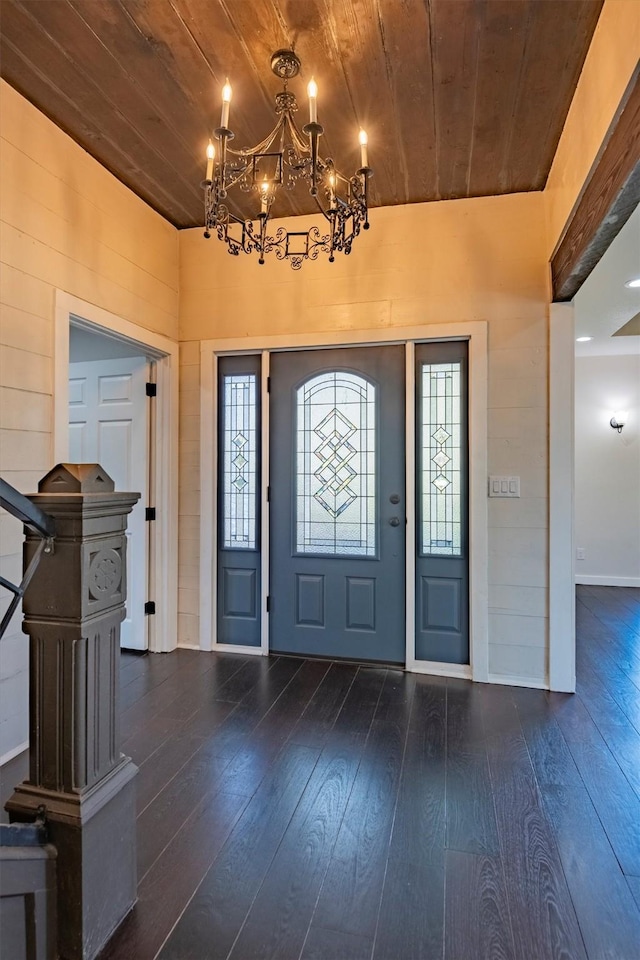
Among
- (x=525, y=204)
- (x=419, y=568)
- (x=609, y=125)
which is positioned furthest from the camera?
(x=419, y=568)

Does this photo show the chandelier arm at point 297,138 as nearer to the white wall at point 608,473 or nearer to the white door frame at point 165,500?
the white door frame at point 165,500

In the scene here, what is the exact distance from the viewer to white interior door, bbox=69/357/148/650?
11.1ft

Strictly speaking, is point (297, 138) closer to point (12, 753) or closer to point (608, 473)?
point (12, 753)

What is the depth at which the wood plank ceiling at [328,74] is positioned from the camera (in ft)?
5.93

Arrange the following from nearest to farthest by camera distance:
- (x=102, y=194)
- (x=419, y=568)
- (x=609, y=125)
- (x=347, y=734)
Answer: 1. (x=609, y=125)
2. (x=347, y=734)
3. (x=102, y=194)
4. (x=419, y=568)

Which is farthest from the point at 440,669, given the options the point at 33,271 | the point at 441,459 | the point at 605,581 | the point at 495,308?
the point at 605,581

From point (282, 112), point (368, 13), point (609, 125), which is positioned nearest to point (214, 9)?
point (282, 112)

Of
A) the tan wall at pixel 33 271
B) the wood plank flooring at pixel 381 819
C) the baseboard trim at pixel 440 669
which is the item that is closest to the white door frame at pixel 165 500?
the wood plank flooring at pixel 381 819

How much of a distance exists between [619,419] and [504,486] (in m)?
3.61

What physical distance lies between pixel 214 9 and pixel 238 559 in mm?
2783

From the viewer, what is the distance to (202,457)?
11.2 feet

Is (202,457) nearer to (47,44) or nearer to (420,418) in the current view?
(420,418)

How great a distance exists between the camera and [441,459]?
3.10 m

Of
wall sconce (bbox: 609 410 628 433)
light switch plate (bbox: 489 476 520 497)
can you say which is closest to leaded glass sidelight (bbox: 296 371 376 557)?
light switch plate (bbox: 489 476 520 497)
